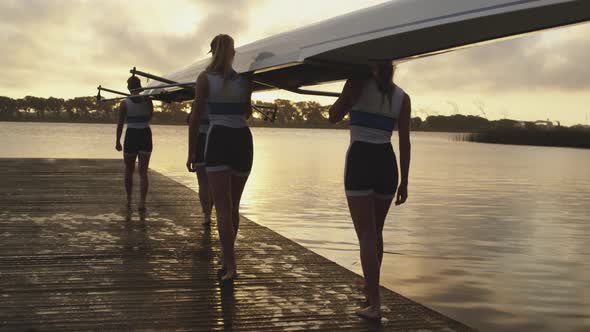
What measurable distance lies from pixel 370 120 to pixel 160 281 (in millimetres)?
2109

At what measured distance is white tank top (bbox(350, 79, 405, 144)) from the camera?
3.55 metres

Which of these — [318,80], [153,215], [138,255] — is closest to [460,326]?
[318,80]

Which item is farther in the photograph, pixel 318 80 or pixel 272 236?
pixel 272 236

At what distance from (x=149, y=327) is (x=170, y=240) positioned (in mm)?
2775

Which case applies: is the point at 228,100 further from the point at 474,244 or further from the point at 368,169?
the point at 474,244

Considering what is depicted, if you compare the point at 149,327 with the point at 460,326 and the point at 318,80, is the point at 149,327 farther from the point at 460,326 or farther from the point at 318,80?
the point at 318,80

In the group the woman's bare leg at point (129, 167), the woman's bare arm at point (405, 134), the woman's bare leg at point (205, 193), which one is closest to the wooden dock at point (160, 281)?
the woman's bare leg at point (205, 193)

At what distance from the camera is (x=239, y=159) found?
14.5ft

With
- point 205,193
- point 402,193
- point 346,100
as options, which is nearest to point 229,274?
point 402,193

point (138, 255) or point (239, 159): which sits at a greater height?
point (239, 159)

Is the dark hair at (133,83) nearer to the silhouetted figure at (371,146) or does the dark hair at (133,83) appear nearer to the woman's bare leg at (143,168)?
the woman's bare leg at (143,168)

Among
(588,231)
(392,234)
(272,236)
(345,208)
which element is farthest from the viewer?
(345,208)

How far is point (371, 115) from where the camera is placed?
355 cm

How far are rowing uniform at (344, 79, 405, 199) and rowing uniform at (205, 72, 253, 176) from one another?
109cm
